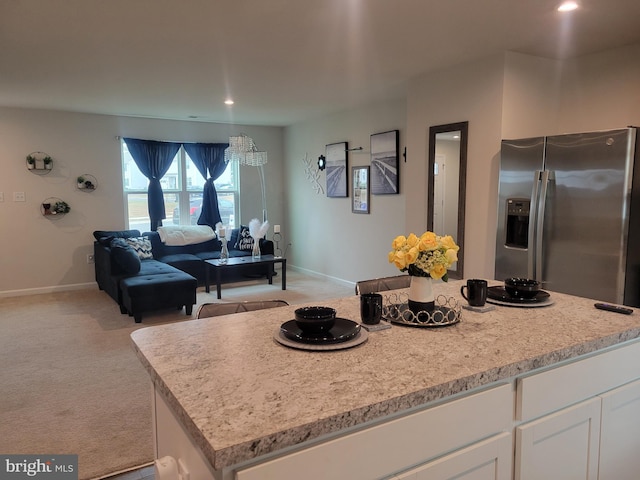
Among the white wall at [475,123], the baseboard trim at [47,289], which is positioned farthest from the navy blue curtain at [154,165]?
the white wall at [475,123]

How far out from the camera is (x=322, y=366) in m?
1.27

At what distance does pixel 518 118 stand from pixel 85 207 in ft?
18.5

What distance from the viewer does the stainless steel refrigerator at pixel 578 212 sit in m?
2.88

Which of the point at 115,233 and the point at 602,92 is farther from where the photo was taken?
the point at 115,233

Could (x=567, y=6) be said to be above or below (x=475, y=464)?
above

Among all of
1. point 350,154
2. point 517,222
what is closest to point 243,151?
point 350,154

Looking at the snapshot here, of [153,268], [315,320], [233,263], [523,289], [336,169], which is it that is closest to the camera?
[315,320]

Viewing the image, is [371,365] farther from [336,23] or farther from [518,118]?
[518,118]

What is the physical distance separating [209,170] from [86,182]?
69.6 inches

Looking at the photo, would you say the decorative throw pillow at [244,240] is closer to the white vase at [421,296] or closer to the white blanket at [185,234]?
the white blanket at [185,234]

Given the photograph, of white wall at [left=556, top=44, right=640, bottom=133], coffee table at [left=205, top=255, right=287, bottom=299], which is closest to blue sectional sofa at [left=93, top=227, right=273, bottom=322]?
coffee table at [left=205, top=255, right=287, bottom=299]

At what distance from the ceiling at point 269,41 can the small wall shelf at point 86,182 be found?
1.51 meters

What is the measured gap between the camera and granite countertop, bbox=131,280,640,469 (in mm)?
974
